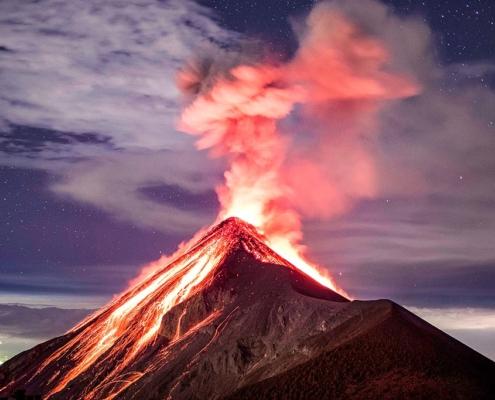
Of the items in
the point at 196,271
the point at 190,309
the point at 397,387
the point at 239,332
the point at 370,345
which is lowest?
the point at 397,387

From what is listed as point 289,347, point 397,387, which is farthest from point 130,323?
point 397,387

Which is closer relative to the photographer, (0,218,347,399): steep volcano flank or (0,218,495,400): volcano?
(0,218,495,400): volcano

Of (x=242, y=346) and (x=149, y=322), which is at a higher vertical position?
(x=149, y=322)

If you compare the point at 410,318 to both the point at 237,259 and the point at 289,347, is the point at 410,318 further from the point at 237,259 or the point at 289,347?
the point at 237,259

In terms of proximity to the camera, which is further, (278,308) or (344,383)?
(278,308)

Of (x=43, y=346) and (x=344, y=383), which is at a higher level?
(x=43, y=346)

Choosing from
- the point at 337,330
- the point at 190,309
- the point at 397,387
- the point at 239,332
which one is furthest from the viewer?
the point at 190,309

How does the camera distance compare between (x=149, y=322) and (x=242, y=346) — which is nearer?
(x=242, y=346)

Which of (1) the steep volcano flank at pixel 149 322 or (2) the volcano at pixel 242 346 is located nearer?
(2) the volcano at pixel 242 346
